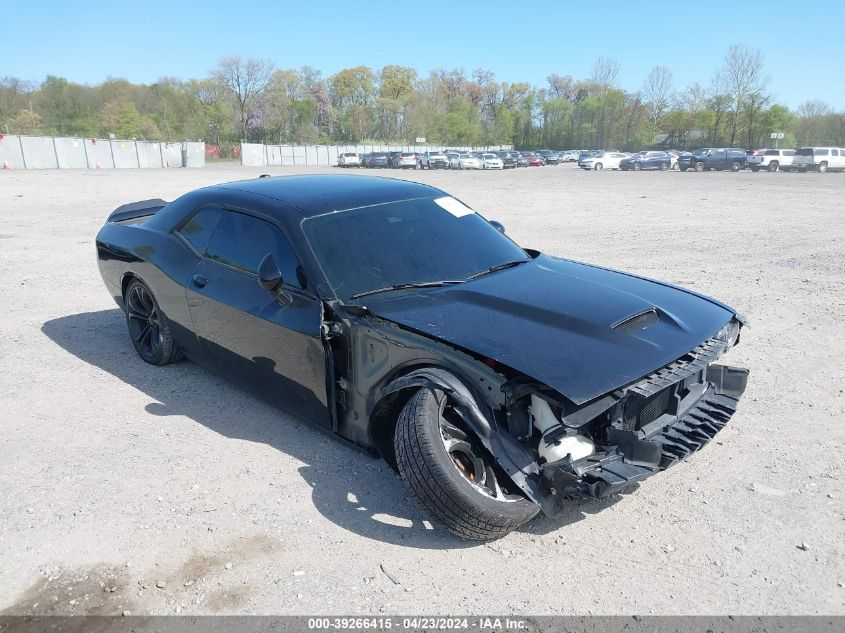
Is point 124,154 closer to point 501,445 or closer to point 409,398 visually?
point 409,398

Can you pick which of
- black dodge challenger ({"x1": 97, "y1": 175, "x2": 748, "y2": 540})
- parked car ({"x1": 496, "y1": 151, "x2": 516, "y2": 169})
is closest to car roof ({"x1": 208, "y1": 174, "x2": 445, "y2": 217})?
black dodge challenger ({"x1": 97, "y1": 175, "x2": 748, "y2": 540})

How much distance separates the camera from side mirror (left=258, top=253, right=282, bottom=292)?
11.8 feet

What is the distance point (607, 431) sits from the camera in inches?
116

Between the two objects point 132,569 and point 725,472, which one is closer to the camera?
point 132,569

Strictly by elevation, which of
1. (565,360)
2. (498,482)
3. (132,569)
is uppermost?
(565,360)

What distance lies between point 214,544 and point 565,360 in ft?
6.07

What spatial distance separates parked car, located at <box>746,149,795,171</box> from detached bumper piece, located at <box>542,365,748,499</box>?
149 feet

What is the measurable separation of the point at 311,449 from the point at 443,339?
54.4 inches

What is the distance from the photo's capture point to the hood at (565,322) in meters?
2.83

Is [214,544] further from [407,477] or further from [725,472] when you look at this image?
[725,472]

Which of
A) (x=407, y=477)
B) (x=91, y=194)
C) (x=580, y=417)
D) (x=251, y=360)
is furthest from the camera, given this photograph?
(x=91, y=194)

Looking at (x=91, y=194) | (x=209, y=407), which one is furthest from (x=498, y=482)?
(x=91, y=194)

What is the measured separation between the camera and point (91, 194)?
73.9 feet

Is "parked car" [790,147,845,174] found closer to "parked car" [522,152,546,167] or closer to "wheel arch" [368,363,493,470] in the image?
"parked car" [522,152,546,167]
